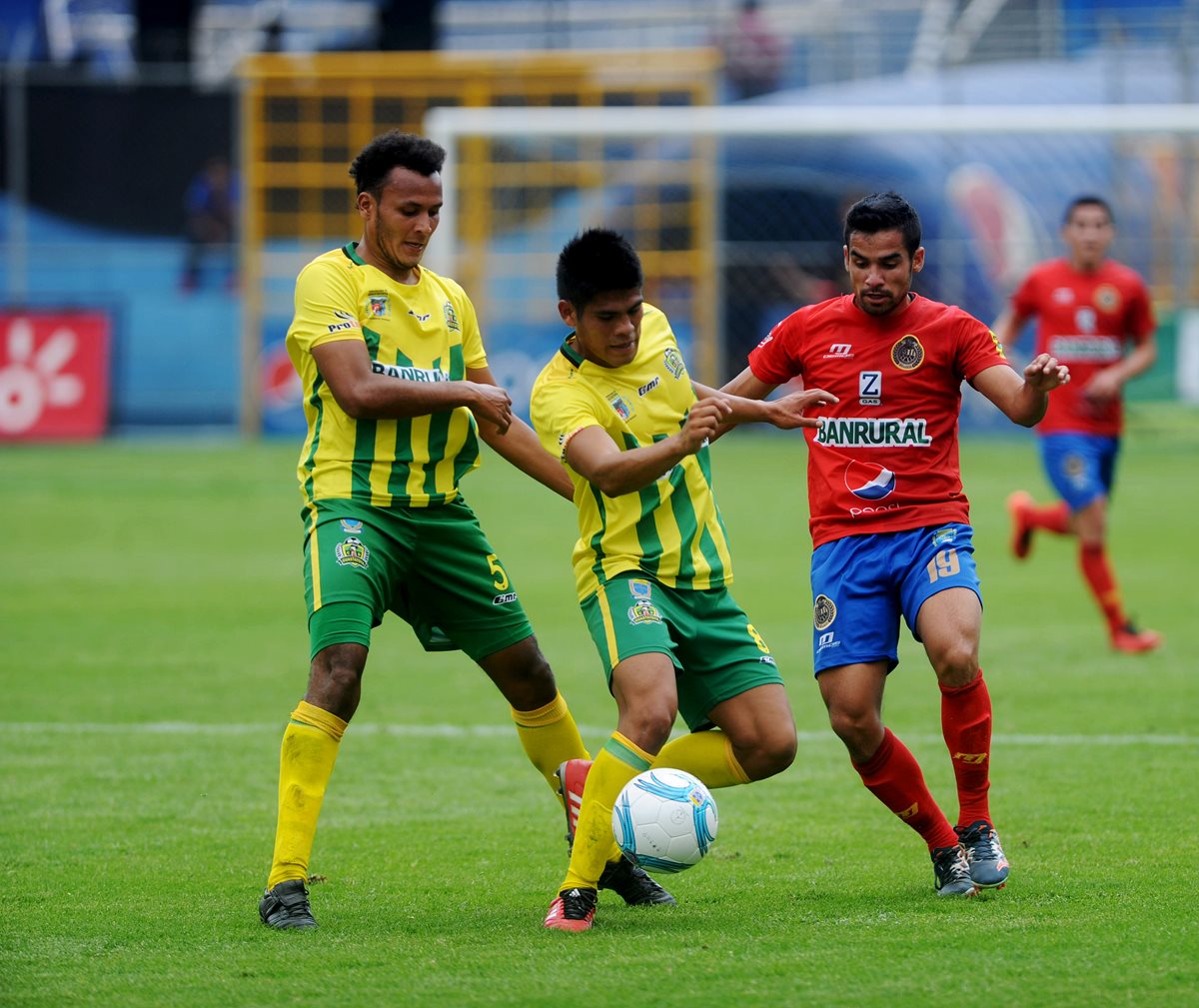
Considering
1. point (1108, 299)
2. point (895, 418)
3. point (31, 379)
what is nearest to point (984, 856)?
point (895, 418)

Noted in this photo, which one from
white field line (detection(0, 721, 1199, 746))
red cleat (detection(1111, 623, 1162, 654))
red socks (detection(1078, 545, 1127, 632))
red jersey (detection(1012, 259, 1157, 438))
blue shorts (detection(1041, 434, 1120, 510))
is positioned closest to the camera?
white field line (detection(0, 721, 1199, 746))

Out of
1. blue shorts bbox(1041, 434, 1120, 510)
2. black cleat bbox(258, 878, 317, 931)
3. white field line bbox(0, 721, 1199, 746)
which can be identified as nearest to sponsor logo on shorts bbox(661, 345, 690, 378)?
black cleat bbox(258, 878, 317, 931)

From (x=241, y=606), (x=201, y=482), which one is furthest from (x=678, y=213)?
(x=241, y=606)

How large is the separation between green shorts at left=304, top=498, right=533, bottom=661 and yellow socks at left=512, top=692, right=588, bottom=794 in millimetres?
270

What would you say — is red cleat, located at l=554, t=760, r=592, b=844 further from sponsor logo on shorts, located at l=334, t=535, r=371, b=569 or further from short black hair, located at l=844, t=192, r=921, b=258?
short black hair, located at l=844, t=192, r=921, b=258

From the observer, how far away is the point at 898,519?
566 centimetres

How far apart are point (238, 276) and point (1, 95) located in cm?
518

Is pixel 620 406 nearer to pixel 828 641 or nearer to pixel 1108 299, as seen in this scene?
pixel 828 641

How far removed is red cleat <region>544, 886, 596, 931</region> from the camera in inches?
203

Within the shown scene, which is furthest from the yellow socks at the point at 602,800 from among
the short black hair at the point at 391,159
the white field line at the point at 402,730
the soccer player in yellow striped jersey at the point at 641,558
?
the white field line at the point at 402,730

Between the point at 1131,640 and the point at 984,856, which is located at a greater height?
the point at 984,856

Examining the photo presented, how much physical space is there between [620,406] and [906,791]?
1.47 m

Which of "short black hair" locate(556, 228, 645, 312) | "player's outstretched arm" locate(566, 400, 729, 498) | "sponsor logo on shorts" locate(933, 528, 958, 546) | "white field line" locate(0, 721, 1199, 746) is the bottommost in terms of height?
"white field line" locate(0, 721, 1199, 746)

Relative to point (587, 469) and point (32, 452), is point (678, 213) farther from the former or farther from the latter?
point (587, 469)
